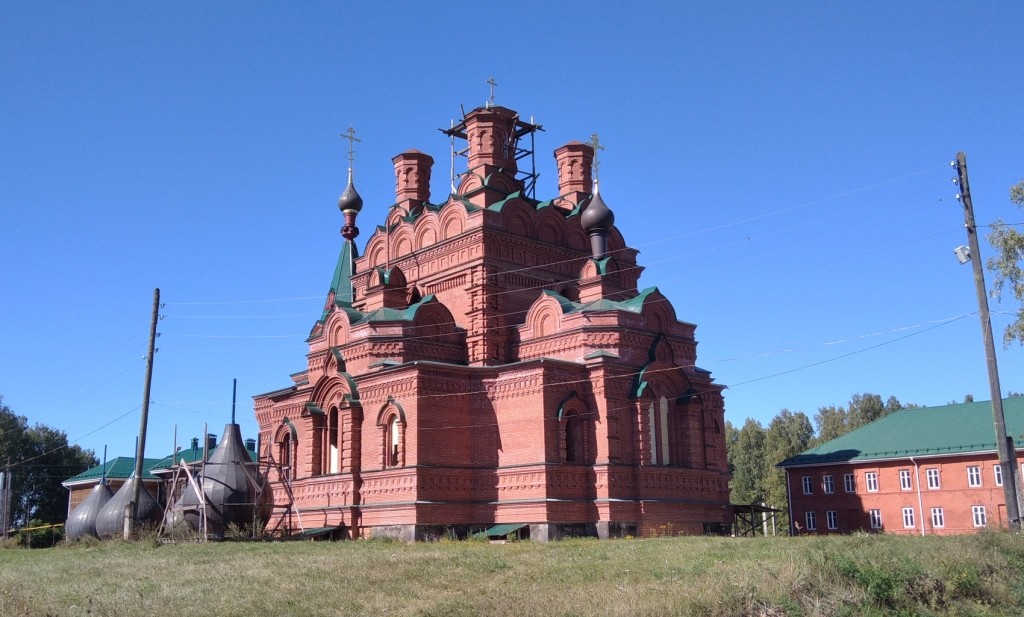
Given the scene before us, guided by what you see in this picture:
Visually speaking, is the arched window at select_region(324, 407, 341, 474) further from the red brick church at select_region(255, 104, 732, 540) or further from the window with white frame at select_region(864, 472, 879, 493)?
the window with white frame at select_region(864, 472, 879, 493)

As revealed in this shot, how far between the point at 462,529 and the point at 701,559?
396 inches

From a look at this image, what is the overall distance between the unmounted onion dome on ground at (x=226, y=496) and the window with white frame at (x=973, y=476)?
1918 centimetres

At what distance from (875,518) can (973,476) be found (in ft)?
10.2

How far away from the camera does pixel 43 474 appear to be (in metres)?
52.2

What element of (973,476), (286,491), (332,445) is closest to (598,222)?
(332,445)

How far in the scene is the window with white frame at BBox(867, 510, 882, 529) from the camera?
93.4ft

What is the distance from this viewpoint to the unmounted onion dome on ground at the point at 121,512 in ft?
80.2

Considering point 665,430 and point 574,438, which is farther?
point 665,430

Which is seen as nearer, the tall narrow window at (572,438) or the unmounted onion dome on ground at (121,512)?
the tall narrow window at (572,438)

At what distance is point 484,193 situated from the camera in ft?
92.9

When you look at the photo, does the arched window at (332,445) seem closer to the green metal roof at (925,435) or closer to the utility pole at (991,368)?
the green metal roof at (925,435)

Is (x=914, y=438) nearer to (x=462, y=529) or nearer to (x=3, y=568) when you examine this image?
(x=462, y=529)

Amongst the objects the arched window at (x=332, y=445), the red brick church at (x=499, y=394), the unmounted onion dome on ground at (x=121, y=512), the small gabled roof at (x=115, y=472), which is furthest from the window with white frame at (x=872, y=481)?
the small gabled roof at (x=115, y=472)

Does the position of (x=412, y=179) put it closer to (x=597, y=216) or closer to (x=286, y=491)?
(x=597, y=216)
